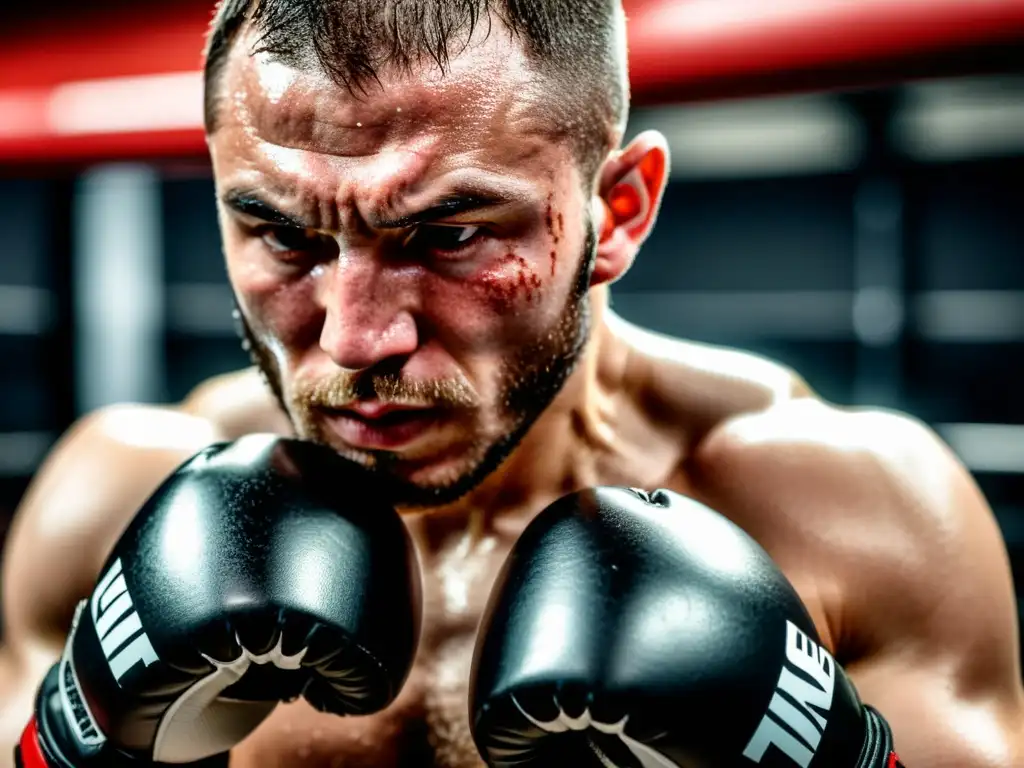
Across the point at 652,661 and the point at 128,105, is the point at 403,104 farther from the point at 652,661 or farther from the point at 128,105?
the point at 128,105

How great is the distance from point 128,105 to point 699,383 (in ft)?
3.51

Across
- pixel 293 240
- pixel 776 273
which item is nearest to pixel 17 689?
pixel 293 240

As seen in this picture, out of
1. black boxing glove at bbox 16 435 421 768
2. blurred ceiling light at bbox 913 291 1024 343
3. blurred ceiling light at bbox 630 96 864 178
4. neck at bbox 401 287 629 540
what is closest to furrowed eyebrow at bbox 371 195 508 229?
black boxing glove at bbox 16 435 421 768

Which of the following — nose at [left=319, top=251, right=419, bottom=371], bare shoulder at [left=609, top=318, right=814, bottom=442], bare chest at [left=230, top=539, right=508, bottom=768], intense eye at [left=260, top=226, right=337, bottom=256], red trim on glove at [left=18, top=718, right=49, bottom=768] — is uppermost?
intense eye at [left=260, top=226, right=337, bottom=256]

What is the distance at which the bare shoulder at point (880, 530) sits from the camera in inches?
43.8

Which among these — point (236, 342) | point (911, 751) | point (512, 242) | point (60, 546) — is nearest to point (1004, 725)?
point (911, 751)

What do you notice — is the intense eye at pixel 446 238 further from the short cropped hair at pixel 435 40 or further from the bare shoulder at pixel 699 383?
the bare shoulder at pixel 699 383

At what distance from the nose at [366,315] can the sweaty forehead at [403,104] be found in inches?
4.1

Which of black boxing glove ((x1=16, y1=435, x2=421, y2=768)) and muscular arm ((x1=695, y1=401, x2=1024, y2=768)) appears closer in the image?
black boxing glove ((x1=16, y1=435, x2=421, y2=768))

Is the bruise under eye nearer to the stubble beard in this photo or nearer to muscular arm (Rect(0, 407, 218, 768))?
the stubble beard

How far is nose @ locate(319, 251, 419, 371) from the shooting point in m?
0.92

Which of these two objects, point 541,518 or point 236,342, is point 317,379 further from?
point 236,342

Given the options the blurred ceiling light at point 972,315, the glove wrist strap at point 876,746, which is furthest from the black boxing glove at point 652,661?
the blurred ceiling light at point 972,315

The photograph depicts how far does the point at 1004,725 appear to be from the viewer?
3.54 ft
